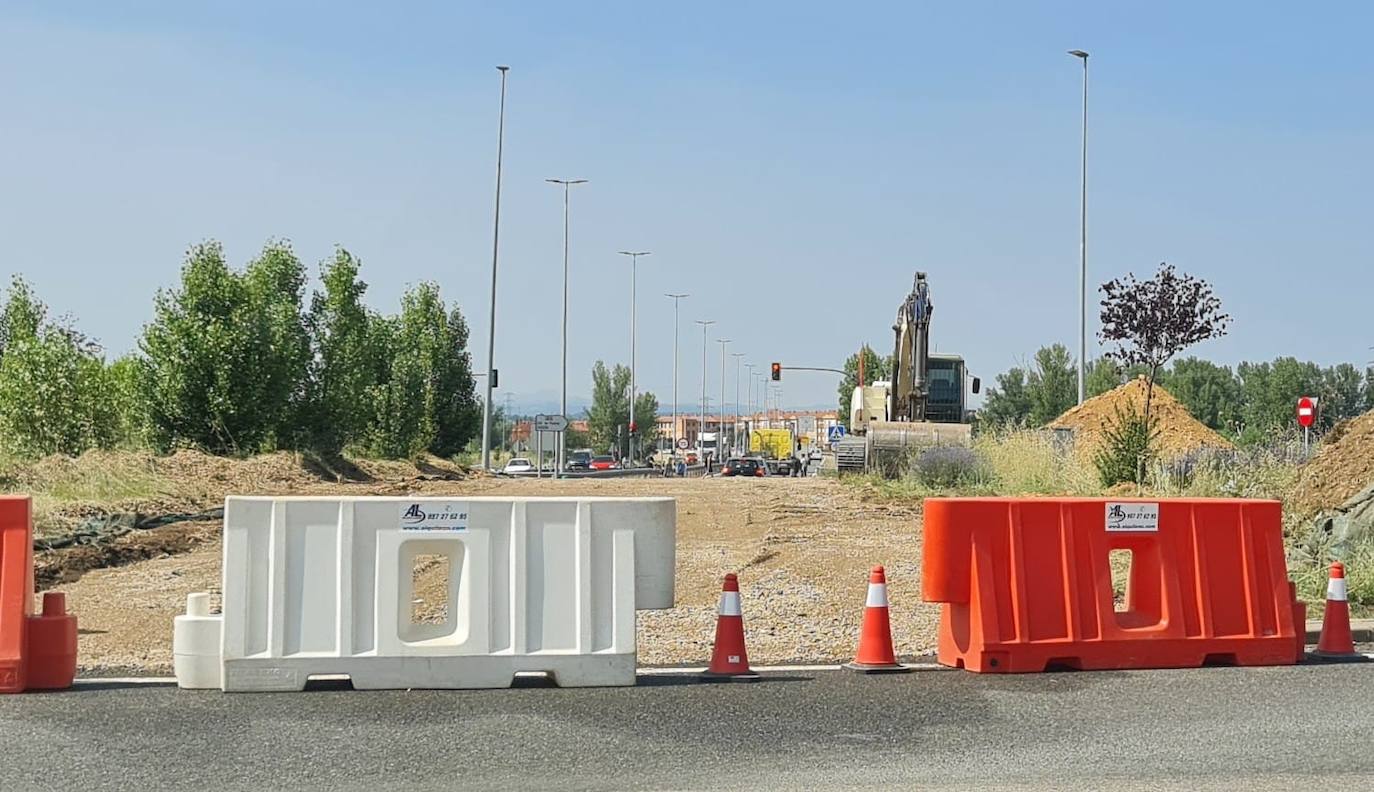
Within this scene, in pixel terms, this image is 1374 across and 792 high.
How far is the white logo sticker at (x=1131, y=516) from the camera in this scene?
10578mm

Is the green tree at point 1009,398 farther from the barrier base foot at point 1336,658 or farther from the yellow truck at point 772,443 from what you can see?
the barrier base foot at point 1336,658

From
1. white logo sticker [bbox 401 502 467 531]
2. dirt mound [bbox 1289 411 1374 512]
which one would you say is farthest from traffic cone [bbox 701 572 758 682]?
dirt mound [bbox 1289 411 1374 512]

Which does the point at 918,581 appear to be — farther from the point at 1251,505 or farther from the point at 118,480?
the point at 118,480

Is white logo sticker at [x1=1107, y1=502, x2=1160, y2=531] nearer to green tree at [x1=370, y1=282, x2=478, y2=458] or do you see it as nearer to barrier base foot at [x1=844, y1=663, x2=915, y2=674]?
barrier base foot at [x1=844, y1=663, x2=915, y2=674]

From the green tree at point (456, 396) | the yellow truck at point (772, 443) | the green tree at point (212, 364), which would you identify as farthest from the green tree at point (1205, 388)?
the green tree at point (212, 364)

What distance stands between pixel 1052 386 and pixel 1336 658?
65.0m

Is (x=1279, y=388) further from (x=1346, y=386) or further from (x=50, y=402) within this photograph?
(x=50, y=402)

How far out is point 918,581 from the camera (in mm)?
14633

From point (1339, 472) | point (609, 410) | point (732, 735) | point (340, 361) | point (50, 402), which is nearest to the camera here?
point (732, 735)

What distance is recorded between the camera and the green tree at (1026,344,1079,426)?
73.9 m

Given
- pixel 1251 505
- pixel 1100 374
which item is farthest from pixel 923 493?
pixel 1100 374

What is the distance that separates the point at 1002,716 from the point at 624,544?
8.09ft

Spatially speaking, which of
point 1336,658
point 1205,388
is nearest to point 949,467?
point 1336,658

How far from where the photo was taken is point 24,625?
9430mm
